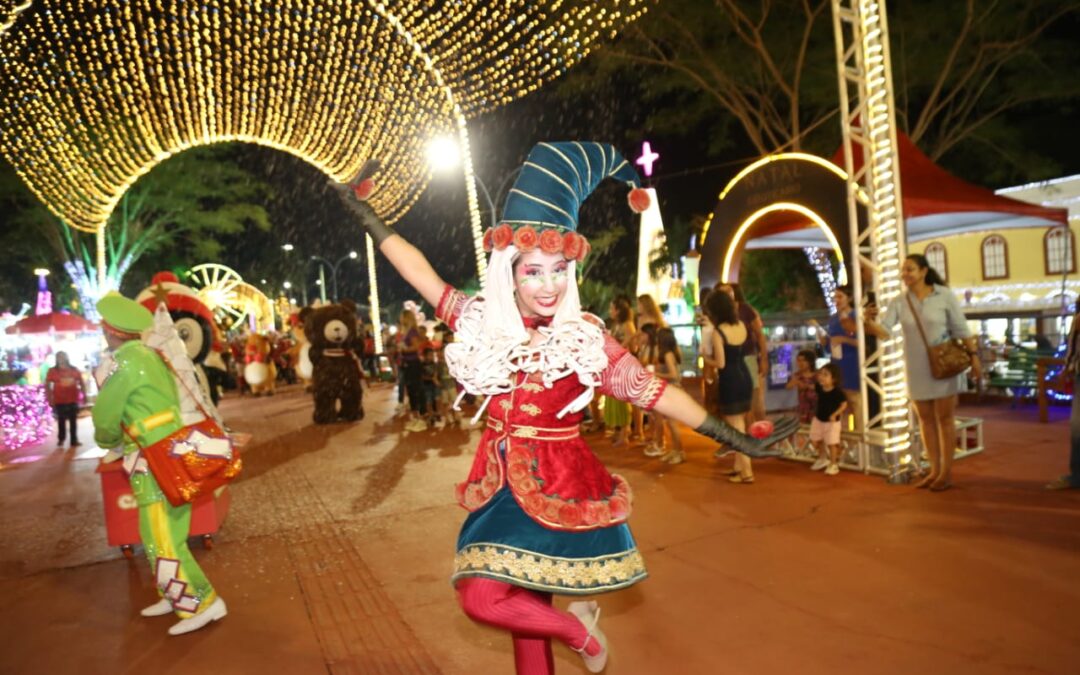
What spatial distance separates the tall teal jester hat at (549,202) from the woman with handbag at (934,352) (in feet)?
13.3

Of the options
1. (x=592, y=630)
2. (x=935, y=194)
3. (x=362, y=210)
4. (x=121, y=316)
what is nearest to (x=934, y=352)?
(x=935, y=194)

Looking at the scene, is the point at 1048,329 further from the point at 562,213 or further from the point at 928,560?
the point at 562,213

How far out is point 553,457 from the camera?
274 centimetres

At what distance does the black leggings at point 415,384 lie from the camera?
11.8 metres

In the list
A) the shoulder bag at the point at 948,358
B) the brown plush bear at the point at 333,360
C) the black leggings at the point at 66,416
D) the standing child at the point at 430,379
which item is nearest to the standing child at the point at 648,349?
the shoulder bag at the point at 948,358

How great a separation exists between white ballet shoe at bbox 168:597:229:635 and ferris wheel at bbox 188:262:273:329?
24.3 meters

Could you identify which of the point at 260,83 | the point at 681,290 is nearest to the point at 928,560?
the point at 260,83

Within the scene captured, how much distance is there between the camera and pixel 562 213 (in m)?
2.93

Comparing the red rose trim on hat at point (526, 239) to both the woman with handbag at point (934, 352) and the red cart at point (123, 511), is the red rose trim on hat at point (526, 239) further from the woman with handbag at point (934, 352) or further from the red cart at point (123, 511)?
the woman with handbag at point (934, 352)

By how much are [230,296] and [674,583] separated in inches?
1067

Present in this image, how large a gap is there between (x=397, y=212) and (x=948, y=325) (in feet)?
25.8

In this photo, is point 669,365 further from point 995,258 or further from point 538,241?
point 995,258

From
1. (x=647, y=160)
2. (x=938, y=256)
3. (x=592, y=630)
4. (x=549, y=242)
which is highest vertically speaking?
(x=647, y=160)

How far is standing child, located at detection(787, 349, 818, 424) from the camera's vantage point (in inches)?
306
